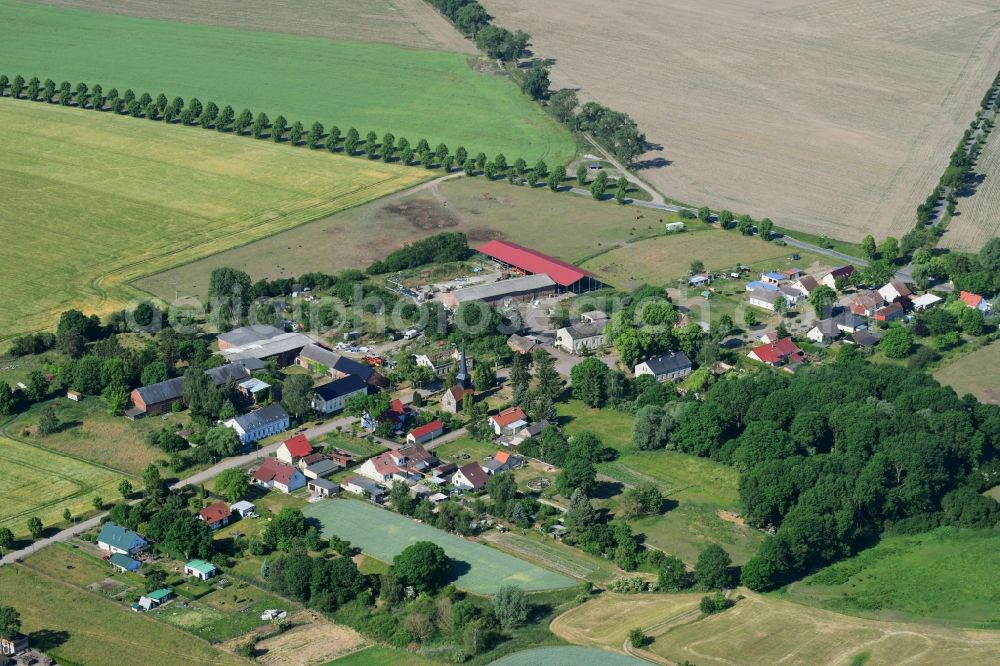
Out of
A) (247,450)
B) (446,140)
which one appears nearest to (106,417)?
(247,450)

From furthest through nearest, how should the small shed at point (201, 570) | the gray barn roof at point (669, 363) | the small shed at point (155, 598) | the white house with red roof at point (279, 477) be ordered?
1. the gray barn roof at point (669, 363)
2. the white house with red roof at point (279, 477)
3. the small shed at point (201, 570)
4. the small shed at point (155, 598)

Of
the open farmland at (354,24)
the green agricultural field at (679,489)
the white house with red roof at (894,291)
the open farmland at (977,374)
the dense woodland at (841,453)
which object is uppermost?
the open farmland at (354,24)

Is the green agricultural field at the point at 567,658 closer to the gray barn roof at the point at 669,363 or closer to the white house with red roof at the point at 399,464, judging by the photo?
the white house with red roof at the point at 399,464

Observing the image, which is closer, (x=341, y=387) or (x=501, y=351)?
(x=341, y=387)

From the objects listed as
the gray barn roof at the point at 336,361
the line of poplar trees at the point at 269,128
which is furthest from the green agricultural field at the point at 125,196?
the gray barn roof at the point at 336,361

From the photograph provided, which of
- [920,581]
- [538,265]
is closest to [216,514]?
[920,581]

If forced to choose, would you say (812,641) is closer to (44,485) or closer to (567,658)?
(567,658)
